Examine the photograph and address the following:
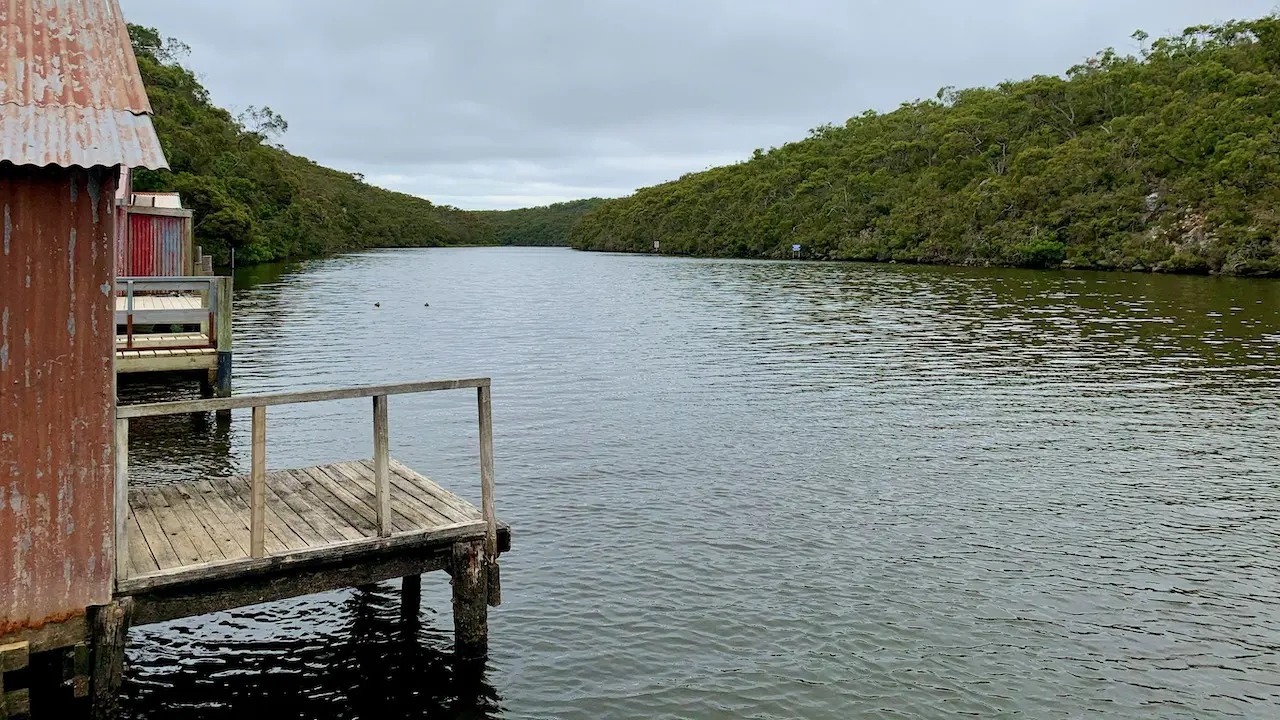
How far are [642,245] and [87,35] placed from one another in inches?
7428

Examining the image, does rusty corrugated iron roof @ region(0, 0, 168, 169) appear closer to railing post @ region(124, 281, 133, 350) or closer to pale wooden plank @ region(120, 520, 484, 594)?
pale wooden plank @ region(120, 520, 484, 594)

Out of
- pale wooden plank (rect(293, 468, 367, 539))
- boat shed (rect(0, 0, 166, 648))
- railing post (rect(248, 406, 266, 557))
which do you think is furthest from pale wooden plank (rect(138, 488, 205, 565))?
pale wooden plank (rect(293, 468, 367, 539))

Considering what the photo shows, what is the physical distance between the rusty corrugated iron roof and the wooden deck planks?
10.7ft

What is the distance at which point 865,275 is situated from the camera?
81.4 metres

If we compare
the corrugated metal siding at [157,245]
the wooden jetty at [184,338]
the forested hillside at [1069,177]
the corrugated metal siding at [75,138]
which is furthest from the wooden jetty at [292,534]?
the forested hillside at [1069,177]

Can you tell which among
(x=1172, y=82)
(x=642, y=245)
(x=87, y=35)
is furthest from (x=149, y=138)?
(x=642, y=245)

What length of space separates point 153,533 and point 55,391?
6.73ft

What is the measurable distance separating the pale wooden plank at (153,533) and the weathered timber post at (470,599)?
7.77ft

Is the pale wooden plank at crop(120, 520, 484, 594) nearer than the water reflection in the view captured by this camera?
Yes

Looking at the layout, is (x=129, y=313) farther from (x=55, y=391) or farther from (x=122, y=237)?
(x=55, y=391)

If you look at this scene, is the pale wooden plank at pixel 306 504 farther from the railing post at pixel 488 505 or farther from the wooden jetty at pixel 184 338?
the wooden jetty at pixel 184 338

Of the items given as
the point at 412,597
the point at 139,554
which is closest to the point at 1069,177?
the point at 412,597

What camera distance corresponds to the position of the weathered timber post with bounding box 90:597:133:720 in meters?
7.60

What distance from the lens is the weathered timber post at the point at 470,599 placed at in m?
9.23
